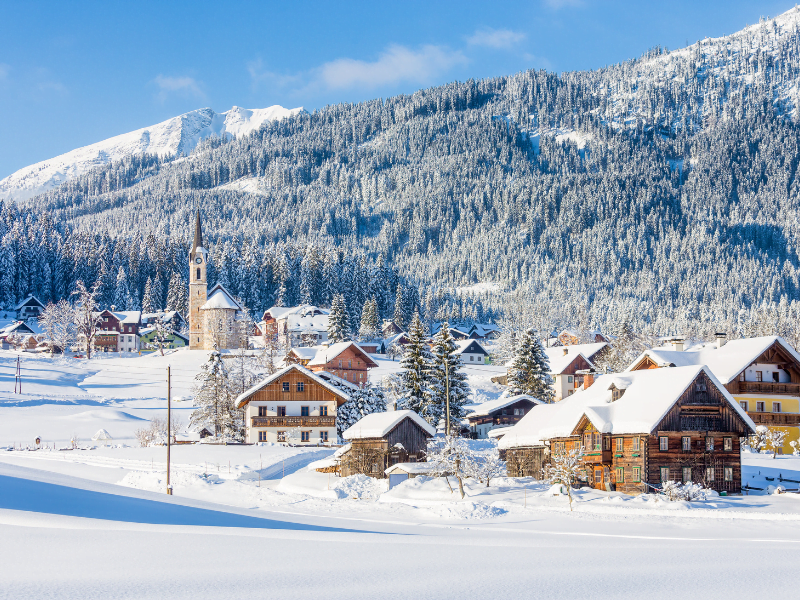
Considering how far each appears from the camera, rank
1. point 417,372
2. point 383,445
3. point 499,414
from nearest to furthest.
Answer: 1. point 383,445
2. point 417,372
3. point 499,414

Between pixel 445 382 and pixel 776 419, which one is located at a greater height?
pixel 445 382

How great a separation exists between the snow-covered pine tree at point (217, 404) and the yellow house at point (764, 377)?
1363 inches

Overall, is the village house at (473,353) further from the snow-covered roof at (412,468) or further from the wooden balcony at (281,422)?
the snow-covered roof at (412,468)

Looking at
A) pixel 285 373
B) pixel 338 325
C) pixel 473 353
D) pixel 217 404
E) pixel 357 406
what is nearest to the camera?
pixel 285 373

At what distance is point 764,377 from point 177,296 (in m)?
127

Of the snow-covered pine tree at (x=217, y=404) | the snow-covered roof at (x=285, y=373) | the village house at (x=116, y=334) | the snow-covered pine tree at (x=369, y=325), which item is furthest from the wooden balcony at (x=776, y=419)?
the village house at (x=116, y=334)

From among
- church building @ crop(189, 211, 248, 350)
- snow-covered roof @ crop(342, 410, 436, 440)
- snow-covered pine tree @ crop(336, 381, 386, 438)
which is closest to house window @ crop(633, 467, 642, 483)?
snow-covered roof @ crop(342, 410, 436, 440)

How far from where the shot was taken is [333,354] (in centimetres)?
9400

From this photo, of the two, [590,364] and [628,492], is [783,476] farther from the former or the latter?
[590,364]

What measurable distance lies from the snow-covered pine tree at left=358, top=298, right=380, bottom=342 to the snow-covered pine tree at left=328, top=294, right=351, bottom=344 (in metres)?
11.2

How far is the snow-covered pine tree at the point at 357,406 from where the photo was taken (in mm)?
68944

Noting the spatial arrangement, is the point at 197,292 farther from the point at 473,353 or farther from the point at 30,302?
the point at 473,353

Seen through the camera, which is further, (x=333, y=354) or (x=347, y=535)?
(x=333, y=354)

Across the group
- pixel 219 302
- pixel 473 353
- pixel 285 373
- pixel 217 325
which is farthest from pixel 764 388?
pixel 219 302
